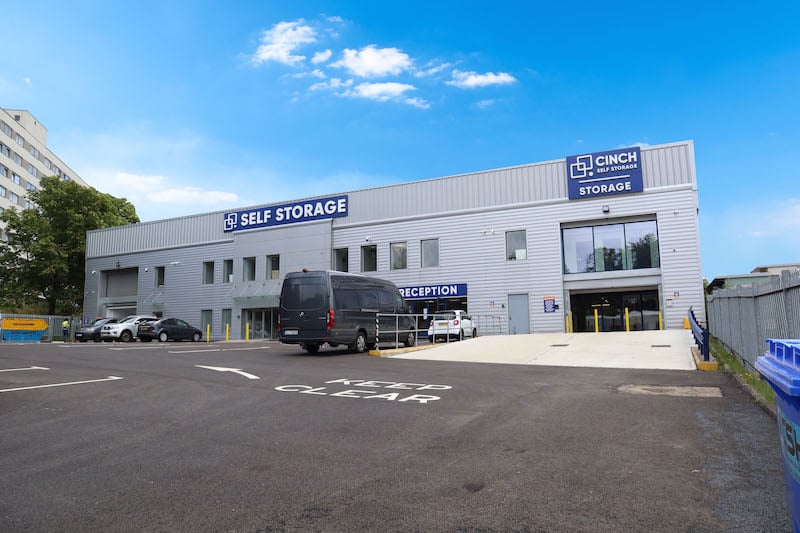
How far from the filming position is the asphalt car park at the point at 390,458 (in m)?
3.21

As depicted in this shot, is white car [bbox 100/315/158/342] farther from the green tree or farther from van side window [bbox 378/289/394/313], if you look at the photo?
the green tree

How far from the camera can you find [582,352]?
48.9 ft

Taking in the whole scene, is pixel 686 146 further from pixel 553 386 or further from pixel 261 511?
pixel 261 511

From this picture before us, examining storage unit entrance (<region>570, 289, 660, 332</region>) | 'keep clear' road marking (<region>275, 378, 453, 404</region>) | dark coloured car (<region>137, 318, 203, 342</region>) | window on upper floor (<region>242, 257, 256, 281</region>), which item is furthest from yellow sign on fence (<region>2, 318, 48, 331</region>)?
storage unit entrance (<region>570, 289, 660, 332</region>)

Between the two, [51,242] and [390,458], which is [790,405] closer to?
[390,458]

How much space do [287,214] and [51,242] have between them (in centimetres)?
2191

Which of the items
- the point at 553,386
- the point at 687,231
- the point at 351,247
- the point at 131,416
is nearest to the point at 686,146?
the point at 687,231

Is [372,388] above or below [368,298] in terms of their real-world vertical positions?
below

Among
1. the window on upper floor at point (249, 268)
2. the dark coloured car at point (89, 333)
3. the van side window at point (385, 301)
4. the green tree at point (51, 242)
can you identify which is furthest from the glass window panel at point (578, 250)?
the green tree at point (51, 242)

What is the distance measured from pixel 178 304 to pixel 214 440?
118ft

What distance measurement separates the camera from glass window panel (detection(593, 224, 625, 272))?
2636 centimetres

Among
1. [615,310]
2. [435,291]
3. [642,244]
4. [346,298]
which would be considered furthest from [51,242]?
[642,244]

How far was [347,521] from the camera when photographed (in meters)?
3.13

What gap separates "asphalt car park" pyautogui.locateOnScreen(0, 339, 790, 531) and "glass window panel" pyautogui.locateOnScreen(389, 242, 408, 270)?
74.1ft
